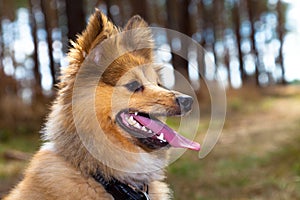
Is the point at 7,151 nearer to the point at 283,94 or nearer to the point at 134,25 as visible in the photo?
the point at 134,25

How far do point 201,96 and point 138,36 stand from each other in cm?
1336

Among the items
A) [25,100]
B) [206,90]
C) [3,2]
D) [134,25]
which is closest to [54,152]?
[134,25]

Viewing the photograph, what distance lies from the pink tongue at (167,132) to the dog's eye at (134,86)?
23 centimetres

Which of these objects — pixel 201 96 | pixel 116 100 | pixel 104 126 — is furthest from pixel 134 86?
pixel 201 96

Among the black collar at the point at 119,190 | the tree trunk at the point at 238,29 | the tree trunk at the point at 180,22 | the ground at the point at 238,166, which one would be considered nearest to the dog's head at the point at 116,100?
the black collar at the point at 119,190

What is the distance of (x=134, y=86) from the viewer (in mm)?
3969

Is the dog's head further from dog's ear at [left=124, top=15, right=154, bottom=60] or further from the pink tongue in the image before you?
dog's ear at [left=124, top=15, right=154, bottom=60]

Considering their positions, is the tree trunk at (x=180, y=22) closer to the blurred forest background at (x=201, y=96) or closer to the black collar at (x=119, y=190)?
the blurred forest background at (x=201, y=96)

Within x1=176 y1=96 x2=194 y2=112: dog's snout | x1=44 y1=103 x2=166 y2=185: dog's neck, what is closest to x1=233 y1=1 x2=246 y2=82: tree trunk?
x1=176 y1=96 x2=194 y2=112: dog's snout

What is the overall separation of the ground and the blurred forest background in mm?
17

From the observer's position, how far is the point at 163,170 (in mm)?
4133

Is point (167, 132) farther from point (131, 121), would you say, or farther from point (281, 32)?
point (281, 32)

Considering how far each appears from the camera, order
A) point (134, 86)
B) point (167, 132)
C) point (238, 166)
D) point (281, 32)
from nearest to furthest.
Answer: point (167, 132)
point (134, 86)
point (238, 166)
point (281, 32)

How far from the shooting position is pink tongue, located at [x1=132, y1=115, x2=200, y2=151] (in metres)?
3.82
